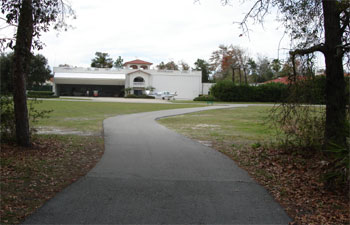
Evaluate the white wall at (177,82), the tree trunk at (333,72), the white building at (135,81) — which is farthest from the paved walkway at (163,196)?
the white wall at (177,82)

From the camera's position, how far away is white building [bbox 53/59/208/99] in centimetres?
6938

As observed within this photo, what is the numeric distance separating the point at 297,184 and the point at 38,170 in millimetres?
5545

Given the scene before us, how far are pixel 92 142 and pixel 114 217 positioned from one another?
710 centimetres

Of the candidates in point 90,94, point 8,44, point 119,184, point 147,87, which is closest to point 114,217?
point 119,184

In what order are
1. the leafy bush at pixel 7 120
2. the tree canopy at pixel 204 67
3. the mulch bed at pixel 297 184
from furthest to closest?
the tree canopy at pixel 204 67, the leafy bush at pixel 7 120, the mulch bed at pixel 297 184

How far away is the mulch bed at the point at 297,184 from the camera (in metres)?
4.64

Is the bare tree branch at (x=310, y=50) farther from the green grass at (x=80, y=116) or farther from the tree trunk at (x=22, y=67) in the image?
the green grass at (x=80, y=116)

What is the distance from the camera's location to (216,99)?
55594mm

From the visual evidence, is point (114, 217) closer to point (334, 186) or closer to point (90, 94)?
point (334, 186)

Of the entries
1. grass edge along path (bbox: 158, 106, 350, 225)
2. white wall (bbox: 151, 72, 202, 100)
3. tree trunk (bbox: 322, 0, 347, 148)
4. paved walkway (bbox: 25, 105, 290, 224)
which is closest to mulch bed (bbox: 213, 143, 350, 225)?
grass edge along path (bbox: 158, 106, 350, 225)

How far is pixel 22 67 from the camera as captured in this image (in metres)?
8.07

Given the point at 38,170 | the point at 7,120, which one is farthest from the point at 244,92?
the point at 38,170

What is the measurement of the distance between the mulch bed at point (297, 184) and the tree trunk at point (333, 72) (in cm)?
94

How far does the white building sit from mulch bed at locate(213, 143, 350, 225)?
2411 inches
